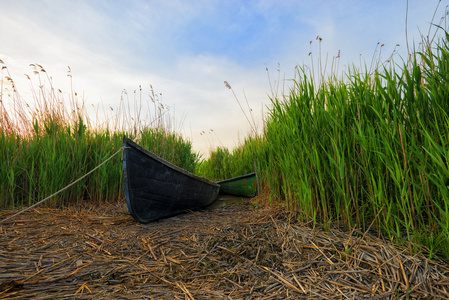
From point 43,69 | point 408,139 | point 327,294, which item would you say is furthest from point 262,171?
point 43,69

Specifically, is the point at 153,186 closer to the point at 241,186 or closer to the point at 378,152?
the point at 241,186

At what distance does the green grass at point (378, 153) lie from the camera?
7.79ft

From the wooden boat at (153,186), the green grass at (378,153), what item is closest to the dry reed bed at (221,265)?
the green grass at (378,153)

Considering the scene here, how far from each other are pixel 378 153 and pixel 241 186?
3.88 m

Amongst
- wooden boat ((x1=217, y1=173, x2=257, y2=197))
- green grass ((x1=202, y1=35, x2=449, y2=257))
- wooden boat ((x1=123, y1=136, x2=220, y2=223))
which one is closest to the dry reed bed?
green grass ((x1=202, y1=35, x2=449, y2=257))

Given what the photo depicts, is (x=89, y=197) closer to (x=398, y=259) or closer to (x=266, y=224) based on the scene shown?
(x=266, y=224)

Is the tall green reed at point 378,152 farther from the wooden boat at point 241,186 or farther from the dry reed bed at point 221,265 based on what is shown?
the wooden boat at point 241,186

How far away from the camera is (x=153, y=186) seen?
13.7 feet

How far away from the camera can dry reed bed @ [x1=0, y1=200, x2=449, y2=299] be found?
6.92 ft

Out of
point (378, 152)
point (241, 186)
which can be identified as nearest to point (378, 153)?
point (378, 152)

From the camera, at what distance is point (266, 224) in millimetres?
3174

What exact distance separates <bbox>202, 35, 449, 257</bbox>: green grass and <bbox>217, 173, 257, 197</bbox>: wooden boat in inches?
98.0

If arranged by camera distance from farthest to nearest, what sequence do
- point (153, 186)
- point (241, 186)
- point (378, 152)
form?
point (241, 186) → point (153, 186) → point (378, 152)

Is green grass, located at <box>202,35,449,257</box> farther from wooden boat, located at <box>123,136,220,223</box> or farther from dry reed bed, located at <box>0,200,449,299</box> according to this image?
wooden boat, located at <box>123,136,220,223</box>
